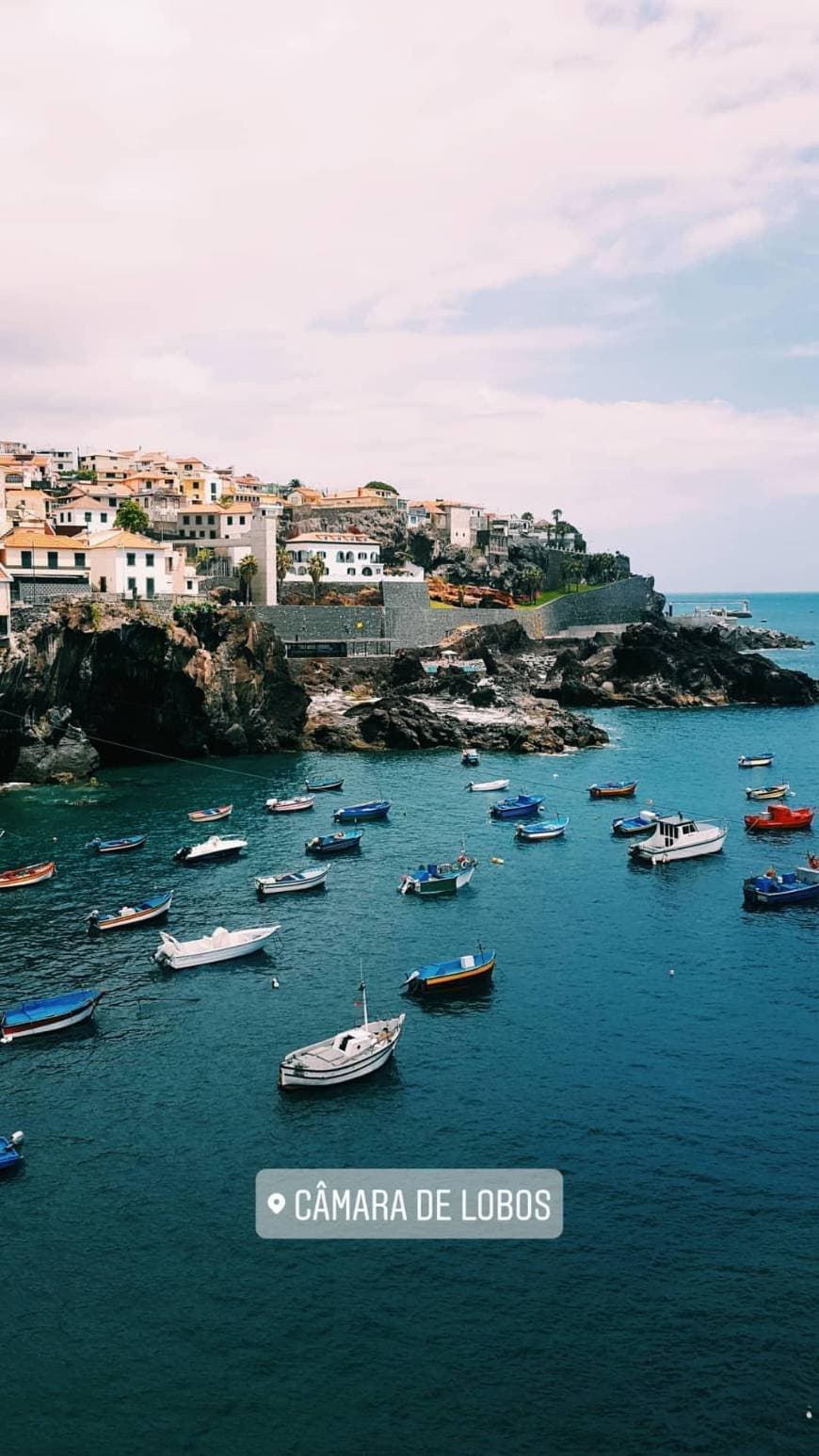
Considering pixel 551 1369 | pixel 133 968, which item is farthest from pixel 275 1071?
pixel 551 1369

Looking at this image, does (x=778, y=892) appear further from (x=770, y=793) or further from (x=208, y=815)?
(x=208, y=815)

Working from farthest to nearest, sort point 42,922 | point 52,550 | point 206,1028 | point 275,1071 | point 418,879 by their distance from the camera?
point 52,550 → point 418,879 → point 42,922 → point 206,1028 → point 275,1071

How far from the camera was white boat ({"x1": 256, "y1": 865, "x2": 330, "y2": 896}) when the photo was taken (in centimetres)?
7438

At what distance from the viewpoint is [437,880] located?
7444 cm

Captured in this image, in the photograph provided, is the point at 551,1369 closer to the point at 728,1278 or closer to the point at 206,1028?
the point at 728,1278

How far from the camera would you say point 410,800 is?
340ft

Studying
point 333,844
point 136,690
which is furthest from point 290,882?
point 136,690

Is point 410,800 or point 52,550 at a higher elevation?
point 52,550

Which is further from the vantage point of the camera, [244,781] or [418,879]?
[244,781]

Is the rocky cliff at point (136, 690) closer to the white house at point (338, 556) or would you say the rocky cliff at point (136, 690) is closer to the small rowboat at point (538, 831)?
the small rowboat at point (538, 831)

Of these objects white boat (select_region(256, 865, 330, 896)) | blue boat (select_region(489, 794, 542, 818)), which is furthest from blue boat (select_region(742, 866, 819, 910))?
white boat (select_region(256, 865, 330, 896))

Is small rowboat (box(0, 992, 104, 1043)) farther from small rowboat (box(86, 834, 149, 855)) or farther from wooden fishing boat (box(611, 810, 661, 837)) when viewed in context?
wooden fishing boat (box(611, 810, 661, 837))

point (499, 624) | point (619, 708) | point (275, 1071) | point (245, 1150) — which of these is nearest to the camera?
point (245, 1150)

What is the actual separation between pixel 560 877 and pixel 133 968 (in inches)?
1245
